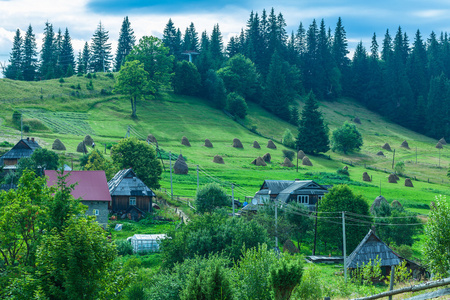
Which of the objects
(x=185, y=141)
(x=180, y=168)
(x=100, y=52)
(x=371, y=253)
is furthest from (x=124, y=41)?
(x=371, y=253)

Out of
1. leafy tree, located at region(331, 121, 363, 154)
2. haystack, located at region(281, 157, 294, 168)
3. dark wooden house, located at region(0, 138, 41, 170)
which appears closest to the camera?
dark wooden house, located at region(0, 138, 41, 170)

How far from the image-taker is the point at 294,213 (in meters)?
50.7

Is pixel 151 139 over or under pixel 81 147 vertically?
over

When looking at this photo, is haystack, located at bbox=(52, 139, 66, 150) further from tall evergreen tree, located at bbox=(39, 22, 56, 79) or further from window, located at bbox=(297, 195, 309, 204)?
tall evergreen tree, located at bbox=(39, 22, 56, 79)

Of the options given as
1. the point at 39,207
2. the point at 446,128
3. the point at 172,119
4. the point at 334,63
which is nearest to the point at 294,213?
the point at 39,207

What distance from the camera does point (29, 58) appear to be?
4953 inches

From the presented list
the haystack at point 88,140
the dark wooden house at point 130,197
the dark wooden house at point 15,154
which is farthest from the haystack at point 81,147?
the dark wooden house at point 130,197

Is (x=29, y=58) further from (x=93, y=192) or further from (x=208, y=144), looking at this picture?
(x=93, y=192)

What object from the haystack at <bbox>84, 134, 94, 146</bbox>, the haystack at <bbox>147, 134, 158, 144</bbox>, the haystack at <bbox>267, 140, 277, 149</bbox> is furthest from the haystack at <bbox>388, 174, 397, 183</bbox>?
the haystack at <bbox>84, 134, 94, 146</bbox>

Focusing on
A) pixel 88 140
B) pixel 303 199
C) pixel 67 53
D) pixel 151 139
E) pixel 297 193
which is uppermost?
pixel 67 53

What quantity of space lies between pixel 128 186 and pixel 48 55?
271 feet

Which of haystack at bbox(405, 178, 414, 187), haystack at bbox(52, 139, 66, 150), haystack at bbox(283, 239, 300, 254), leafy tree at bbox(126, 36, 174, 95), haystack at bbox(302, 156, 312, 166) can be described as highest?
leafy tree at bbox(126, 36, 174, 95)

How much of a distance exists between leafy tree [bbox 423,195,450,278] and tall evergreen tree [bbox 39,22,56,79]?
106m

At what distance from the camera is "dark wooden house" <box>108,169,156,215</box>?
53.0 metres
